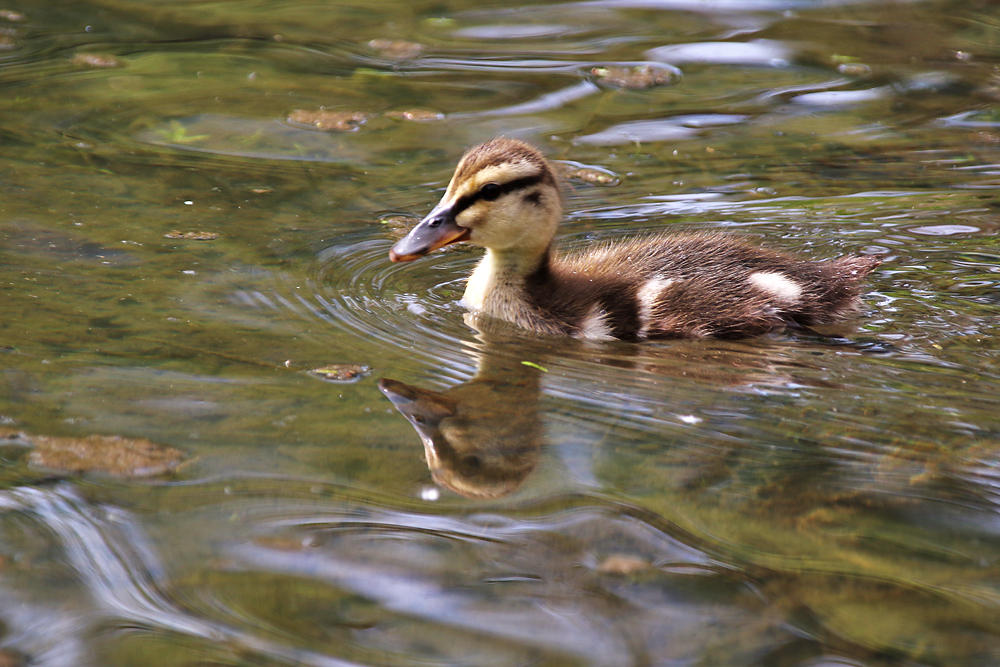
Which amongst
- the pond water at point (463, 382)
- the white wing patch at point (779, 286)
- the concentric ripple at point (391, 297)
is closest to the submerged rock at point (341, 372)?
the pond water at point (463, 382)

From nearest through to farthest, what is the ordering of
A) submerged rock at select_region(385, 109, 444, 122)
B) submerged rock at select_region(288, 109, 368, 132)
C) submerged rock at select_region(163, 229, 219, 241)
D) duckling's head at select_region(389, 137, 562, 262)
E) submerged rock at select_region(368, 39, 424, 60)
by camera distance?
duckling's head at select_region(389, 137, 562, 262) < submerged rock at select_region(163, 229, 219, 241) < submerged rock at select_region(288, 109, 368, 132) < submerged rock at select_region(385, 109, 444, 122) < submerged rock at select_region(368, 39, 424, 60)

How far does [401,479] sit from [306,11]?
6034 millimetres

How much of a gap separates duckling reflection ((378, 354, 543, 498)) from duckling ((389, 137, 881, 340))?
0.60 m

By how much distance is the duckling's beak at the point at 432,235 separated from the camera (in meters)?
4.36

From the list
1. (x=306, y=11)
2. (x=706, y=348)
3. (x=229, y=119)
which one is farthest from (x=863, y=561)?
(x=306, y=11)

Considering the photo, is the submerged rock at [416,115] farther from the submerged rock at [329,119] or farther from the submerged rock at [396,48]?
the submerged rock at [396,48]

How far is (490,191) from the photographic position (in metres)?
4.49

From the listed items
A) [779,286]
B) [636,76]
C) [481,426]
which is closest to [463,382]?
[481,426]

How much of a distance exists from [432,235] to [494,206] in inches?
11.1

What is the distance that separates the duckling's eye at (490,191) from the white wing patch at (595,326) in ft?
2.05

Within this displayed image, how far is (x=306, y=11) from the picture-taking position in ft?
27.1

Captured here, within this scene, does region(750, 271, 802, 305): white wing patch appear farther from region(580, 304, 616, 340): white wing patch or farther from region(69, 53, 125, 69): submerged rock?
region(69, 53, 125, 69): submerged rock

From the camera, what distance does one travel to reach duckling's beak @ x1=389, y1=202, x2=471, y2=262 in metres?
4.36

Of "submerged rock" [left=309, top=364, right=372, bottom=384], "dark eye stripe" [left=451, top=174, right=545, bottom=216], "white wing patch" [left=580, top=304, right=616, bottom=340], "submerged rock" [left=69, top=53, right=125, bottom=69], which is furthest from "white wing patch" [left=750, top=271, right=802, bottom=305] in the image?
"submerged rock" [left=69, top=53, right=125, bottom=69]
